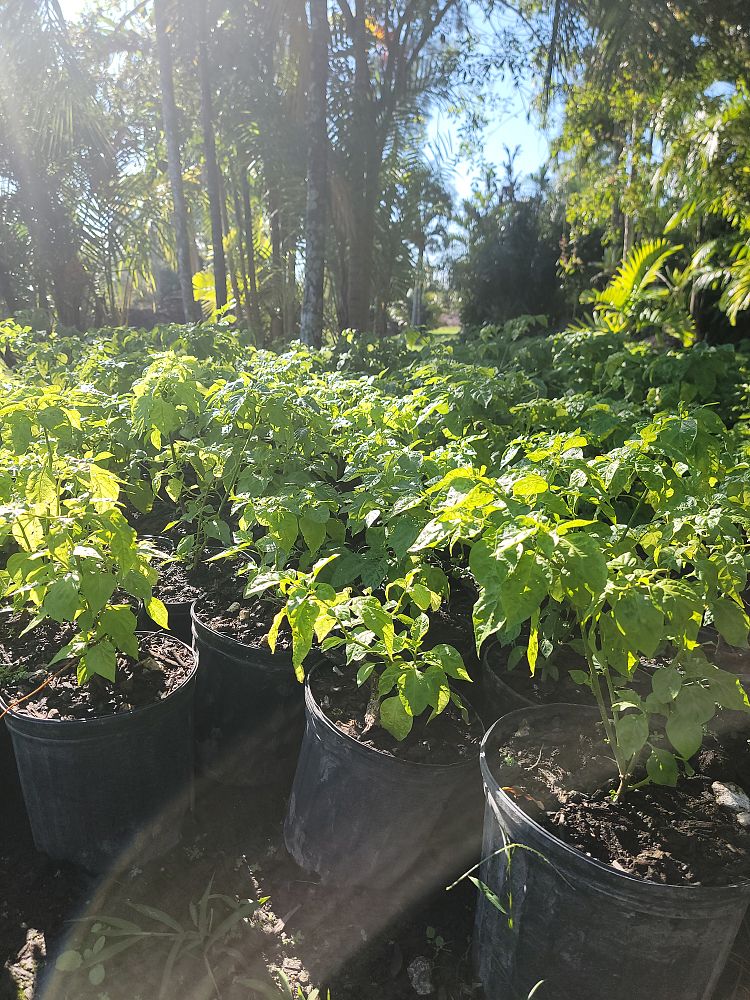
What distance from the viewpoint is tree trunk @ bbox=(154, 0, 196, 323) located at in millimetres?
8812

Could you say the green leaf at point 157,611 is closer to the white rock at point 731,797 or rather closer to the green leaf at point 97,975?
the green leaf at point 97,975

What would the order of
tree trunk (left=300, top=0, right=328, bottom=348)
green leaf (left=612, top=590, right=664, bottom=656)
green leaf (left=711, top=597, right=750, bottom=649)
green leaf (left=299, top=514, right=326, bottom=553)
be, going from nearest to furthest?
green leaf (left=612, top=590, right=664, bottom=656) < green leaf (left=711, top=597, right=750, bottom=649) < green leaf (left=299, top=514, right=326, bottom=553) < tree trunk (left=300, top=0, right=328, bottom=348)

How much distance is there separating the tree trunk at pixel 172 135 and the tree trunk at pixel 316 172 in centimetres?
174

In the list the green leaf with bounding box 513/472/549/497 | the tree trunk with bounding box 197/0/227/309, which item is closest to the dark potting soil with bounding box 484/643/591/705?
the green leaf with bounding box 513/472/549/497

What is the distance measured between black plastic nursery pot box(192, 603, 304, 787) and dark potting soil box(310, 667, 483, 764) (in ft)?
0.83

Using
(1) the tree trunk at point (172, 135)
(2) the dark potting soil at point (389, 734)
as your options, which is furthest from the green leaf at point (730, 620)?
(1) the tree trunk at point (172, 135)

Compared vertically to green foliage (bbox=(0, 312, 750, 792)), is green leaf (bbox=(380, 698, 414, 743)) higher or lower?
lower

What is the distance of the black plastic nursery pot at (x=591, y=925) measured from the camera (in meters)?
1.35

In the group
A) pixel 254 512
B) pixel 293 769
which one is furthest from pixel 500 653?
pixel 254 512

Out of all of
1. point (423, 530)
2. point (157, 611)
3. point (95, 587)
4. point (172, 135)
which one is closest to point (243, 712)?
point (157, 611)

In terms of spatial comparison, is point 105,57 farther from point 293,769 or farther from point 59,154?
point 293,769

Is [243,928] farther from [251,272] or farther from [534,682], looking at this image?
[251,272]

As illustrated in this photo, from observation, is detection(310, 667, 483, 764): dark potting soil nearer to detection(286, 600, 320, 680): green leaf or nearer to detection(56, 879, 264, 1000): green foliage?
detection(286, 600, 320, 680): green leaf

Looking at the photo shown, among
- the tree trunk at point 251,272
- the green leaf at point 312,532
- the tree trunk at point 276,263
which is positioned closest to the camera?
the green leaf at point 312,532
